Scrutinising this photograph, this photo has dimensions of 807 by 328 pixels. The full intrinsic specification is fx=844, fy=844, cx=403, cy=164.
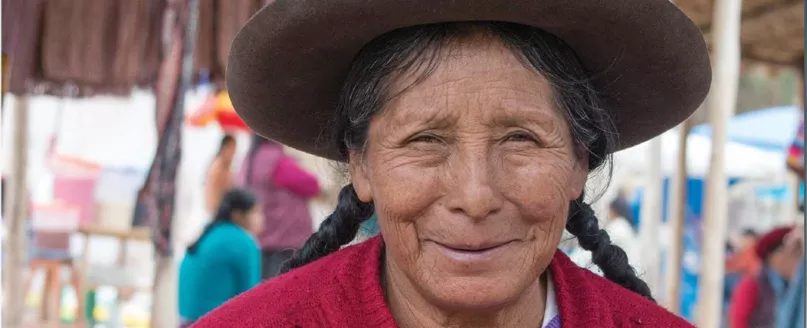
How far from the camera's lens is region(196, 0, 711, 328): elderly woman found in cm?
154

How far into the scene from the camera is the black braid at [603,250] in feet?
6.73

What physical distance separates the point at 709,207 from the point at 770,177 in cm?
709

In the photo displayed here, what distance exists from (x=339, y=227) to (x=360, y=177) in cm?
29

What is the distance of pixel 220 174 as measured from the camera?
5844 mm

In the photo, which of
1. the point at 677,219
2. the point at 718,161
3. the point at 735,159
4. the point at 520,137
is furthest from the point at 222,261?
the point at 735,159

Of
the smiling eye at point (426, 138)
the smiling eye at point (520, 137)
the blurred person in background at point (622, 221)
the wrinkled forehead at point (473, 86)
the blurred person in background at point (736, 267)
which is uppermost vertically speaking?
the wrinkled forehead at point (473, 86)

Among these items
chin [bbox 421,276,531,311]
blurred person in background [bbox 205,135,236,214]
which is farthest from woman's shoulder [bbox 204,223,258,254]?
chin [bbox 421,276,531,311]

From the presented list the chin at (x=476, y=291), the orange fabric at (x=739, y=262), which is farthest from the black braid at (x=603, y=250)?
the orange fabric at (x=739, y=262)

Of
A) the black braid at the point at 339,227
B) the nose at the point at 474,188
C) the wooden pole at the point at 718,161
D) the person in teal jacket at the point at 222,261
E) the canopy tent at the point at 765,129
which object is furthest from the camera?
the canopy tent at the point at 765,129

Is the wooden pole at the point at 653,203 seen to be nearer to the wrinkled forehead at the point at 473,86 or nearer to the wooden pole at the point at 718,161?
the wooden pole at the point at 718,161

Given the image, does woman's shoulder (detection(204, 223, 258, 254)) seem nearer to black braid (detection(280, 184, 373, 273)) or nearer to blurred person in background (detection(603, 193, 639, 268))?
black braid (detection(280, 184, 373, 273))

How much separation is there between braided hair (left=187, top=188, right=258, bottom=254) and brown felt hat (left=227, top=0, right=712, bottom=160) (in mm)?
3082

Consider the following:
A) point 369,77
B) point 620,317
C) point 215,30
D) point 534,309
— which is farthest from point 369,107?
point 215,30

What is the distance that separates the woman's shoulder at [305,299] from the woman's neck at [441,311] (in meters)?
0.07
